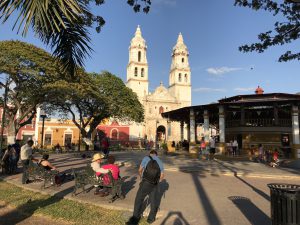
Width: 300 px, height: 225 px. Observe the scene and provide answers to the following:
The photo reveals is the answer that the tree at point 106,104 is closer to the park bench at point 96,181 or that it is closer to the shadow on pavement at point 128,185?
the shadow on pavement at point 128,185

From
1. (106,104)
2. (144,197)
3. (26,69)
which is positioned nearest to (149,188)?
(144,197)

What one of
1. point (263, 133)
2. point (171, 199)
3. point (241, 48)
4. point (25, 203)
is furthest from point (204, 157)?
point (25, 203)

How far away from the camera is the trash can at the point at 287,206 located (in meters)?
4.53

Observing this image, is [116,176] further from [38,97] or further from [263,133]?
[263,133]

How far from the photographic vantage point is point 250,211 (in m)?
6.57

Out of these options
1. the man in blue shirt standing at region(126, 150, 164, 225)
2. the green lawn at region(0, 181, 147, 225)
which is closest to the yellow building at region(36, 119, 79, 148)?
the green lawn at region(0, 181, 147, 225)

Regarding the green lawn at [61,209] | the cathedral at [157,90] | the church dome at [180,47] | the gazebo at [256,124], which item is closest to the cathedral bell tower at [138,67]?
the cathedral at [157,90]

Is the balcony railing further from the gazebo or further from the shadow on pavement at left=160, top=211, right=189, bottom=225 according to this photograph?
the shadow on pavement at left=160, top=211, right=189, bottom=225

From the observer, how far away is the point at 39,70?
795 inches

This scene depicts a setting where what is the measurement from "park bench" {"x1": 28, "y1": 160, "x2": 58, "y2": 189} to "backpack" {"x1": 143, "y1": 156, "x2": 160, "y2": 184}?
404 centimetres

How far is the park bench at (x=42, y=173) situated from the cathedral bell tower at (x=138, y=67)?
54.7 metres

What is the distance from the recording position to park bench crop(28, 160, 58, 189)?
28.3 feet

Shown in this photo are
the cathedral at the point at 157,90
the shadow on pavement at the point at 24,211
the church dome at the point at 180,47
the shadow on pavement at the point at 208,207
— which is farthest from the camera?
the church dome at the point at 180,47

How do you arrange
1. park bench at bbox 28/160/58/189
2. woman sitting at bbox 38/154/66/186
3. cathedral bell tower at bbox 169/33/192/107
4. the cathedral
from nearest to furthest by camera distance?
park bench at bbox 28/160/58/189 < woman sitting at bbox 38/154/66/186 < the cathedral < cathedral bell tower at bbox 169/33/192/107
